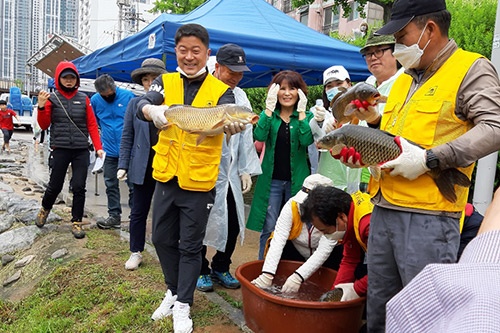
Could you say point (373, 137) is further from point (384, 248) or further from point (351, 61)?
point (351, 61)

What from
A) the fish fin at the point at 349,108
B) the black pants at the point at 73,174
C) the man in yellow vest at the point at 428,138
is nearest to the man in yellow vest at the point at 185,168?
the fish fin at the point at 349,108

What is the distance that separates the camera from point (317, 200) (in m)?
2.93

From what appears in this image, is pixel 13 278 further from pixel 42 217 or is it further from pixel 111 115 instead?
pixel 111 115

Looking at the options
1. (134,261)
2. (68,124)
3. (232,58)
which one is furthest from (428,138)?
(68,124)

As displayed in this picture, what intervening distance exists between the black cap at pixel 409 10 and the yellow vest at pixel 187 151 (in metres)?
1.33

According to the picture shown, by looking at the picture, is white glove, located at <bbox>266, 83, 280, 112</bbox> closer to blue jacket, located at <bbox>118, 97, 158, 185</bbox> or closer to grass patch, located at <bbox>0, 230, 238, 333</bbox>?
blue jacket, located at <bbox>118, 97, 158, 185</bbox>

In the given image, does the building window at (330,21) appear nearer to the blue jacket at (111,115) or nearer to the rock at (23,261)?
the blue jacket at (111,115)

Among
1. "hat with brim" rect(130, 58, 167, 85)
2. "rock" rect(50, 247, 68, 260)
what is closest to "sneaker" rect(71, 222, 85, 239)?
"rock" rect(50, 247, 68, 260)

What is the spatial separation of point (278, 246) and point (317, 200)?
0.49 meters

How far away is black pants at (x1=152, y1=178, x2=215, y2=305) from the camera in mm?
2936

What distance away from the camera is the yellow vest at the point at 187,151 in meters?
2.86

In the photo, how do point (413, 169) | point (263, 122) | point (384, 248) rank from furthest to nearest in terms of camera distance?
point (263, 122) < point (384, 248) < point (413, 169)

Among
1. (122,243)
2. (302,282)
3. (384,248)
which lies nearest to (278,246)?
(302,282)

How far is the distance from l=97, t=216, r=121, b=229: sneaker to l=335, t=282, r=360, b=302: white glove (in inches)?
136
